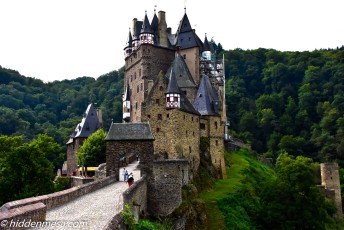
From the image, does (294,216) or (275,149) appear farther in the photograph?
(275,149)

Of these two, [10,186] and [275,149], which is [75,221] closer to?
[10,186]

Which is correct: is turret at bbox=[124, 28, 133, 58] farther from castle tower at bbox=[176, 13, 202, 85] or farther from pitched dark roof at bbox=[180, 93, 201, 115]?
pitched dark roof at bbox=[180, 93, 201, 115]

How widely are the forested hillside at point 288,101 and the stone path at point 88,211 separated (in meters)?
61.6

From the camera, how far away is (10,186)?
112ft

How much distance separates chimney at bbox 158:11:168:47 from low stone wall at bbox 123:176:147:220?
1233 inches

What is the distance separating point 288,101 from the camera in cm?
10794

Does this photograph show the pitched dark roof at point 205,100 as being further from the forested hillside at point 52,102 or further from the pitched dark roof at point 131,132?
the forested hillside at point 52,102

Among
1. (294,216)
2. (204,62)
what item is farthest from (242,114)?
(294,216)

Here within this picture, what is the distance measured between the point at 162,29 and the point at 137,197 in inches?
1447

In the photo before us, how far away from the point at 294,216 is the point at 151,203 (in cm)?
1572

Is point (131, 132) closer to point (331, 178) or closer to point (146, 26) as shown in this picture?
point (146, 26)

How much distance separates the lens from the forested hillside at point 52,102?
3998 inches

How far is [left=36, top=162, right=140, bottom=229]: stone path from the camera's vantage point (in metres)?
17.0

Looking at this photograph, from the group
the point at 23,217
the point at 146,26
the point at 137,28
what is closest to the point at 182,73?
the point at 146,26
